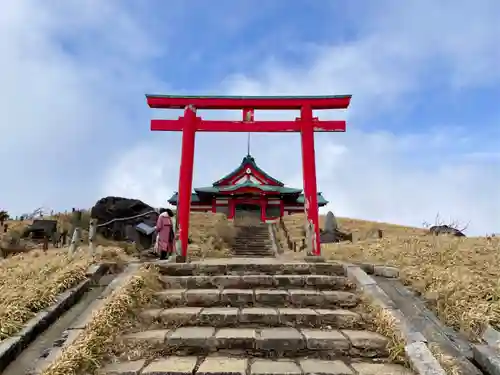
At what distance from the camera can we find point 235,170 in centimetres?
3158

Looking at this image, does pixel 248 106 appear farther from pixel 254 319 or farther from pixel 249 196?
pixel 249 196

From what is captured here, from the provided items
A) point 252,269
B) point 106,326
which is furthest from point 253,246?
point 106,326

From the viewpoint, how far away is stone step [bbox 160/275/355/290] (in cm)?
518

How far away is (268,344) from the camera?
3562 millimetres

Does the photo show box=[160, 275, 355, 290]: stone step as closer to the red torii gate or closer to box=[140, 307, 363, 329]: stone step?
box=[140, 307, 363, 329]: stone step

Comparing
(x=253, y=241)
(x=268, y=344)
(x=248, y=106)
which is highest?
(x=248, y=106)

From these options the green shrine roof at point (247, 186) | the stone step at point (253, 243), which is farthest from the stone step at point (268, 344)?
the green shrine roof at point (247, 186)

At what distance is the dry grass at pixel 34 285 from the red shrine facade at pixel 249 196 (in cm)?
2291

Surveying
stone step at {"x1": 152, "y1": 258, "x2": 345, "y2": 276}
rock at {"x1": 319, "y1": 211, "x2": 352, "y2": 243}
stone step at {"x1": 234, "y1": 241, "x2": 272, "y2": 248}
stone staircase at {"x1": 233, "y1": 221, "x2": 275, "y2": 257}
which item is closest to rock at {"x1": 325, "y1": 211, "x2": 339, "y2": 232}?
rock at {"x1": 319, "y1": 211, "x2": 352, "y2": 243}

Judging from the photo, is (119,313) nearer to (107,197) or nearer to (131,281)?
(131,281)

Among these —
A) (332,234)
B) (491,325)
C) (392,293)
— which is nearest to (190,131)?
(392,293)

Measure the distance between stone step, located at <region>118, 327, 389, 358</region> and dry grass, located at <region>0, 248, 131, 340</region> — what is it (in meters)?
1.05

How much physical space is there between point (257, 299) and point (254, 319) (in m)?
0.54

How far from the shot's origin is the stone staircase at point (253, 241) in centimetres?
1844
